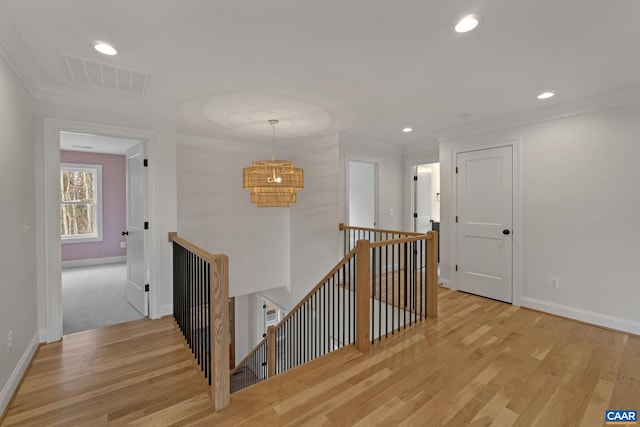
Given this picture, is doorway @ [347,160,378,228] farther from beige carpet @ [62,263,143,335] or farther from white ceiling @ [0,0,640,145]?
beige carpet @ [62,263,143,335]

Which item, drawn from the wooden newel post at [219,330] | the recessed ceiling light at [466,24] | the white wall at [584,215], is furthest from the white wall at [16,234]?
the white wall at [584,215]

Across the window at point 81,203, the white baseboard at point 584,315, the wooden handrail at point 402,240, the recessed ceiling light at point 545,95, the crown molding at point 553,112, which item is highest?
the recessed ceiling light at point 545,95

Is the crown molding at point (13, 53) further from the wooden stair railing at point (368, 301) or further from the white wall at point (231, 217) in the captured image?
the wooden stair railing at point (368, 301)

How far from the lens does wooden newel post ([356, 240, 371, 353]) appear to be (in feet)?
8.69

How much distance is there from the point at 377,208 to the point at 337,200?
1003 mm

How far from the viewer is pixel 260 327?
6879 mm

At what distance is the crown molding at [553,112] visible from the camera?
9.72 feet

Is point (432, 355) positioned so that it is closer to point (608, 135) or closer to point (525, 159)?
point (525, 159)

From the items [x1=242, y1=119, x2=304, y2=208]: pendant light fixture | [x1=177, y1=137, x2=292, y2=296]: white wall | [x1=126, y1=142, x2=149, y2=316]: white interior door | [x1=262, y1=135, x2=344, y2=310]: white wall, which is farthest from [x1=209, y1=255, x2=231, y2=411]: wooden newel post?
[x1=177, y1=137, x2=292, y2=296]: white wall

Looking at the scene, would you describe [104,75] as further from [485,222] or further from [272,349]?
[485,222]

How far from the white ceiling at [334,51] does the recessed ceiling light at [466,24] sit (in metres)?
0.04

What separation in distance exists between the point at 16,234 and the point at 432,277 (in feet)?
12.6

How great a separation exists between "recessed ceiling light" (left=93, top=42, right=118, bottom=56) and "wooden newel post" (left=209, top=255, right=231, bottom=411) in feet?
5.64

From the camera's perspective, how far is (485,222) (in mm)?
4078
